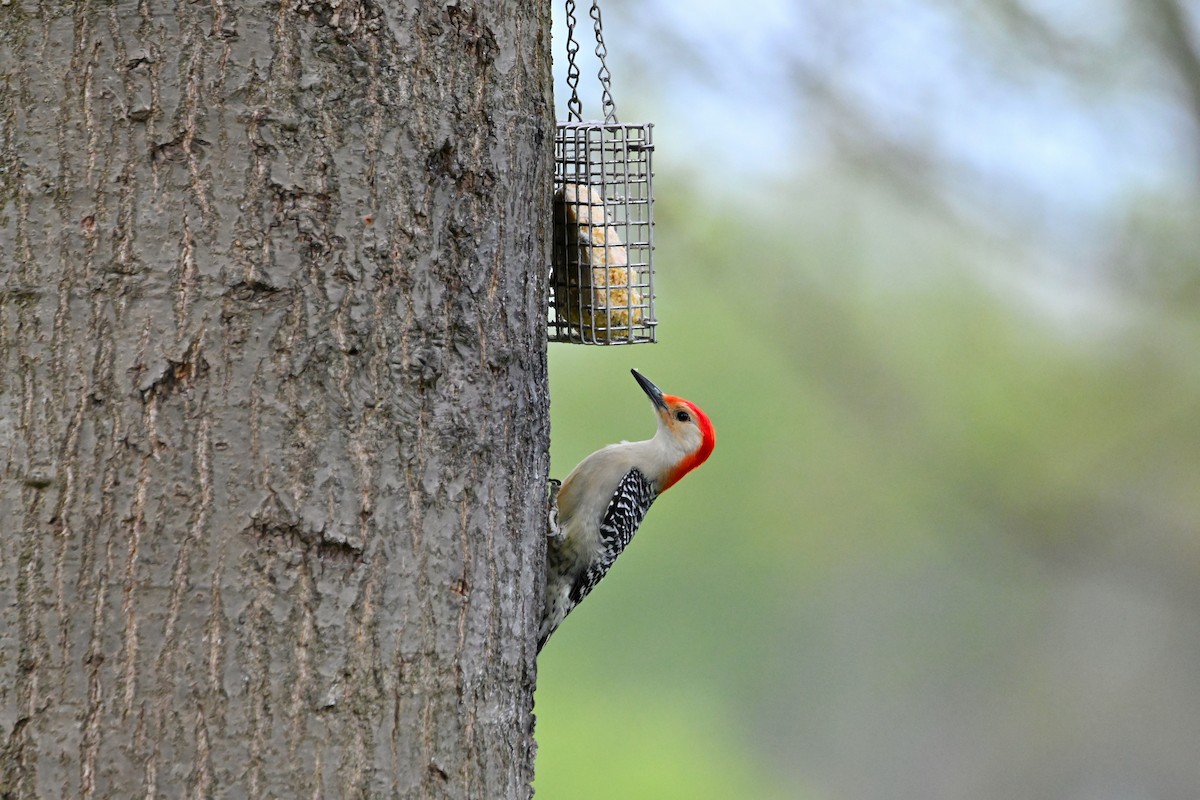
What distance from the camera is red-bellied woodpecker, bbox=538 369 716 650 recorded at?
150 inches

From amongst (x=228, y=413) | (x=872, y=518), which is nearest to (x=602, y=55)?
(x=228, y=413)

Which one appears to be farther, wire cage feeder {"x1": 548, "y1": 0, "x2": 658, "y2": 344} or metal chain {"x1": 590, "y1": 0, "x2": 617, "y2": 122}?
wire cage feeder {"x1": 548, "y1": 0, "x2": 658, "y2": 344}

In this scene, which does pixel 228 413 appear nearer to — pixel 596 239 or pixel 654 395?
pixel 596 239

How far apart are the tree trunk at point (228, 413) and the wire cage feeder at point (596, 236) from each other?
127 centimetres

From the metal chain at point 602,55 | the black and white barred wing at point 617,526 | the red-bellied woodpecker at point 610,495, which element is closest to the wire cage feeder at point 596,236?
the metal chain at point 602,55

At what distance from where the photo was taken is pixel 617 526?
390cm

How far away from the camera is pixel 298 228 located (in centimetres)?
169

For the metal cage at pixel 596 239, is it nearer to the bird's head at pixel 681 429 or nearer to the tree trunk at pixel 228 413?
the bird's head at pixel 681 429

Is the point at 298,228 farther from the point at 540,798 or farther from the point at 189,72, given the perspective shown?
the point at 540,798

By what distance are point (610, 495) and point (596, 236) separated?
3.83 feet

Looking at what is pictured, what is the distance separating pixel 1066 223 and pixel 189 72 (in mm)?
4845

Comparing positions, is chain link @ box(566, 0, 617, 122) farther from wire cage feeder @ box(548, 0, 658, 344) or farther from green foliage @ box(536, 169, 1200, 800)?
green foliage @ box(536, 169, 1200, 800)

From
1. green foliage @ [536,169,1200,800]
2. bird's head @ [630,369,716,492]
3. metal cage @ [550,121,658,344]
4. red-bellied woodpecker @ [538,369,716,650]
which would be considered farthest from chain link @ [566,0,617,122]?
green foliage @ [536,169,1200,800]

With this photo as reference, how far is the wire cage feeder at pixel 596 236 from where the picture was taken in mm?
3078
